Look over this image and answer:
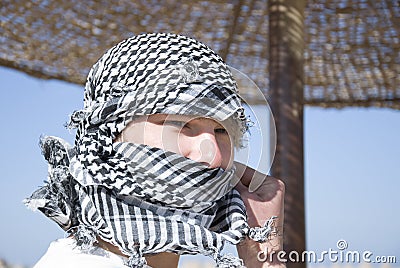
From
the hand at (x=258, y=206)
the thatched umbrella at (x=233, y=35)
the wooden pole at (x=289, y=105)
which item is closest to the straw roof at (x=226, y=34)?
the thatched umbrella at (x=233, y=35)

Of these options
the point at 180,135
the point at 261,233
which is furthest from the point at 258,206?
the point at 180,135

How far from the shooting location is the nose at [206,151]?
0.68 meters

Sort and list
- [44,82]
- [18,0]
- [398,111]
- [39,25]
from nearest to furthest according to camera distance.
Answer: [18,0] → [39,25] → [44,82] → [398,111]

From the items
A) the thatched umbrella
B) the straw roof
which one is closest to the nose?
the thatched umbrella

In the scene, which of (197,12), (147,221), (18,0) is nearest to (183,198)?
(147,221)

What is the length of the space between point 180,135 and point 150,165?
0.13 ft

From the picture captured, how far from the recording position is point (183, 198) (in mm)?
686

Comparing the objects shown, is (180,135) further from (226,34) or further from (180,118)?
(226,34)

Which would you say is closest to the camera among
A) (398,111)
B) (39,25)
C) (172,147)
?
(172,147)

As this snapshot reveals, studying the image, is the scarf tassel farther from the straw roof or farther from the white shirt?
the straw roof

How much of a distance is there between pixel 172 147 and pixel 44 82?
1.92 m

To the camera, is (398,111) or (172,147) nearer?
(172,147)

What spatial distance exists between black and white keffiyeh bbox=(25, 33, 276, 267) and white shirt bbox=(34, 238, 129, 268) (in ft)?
0.05

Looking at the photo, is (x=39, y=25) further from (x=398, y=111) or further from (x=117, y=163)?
(x=117, y=163)
